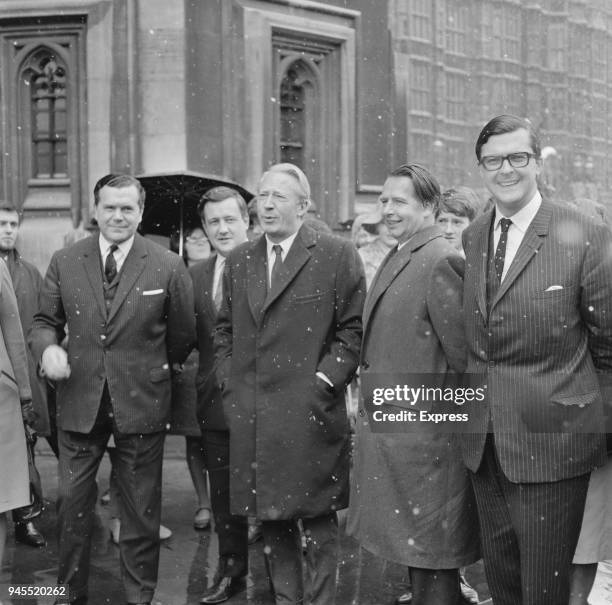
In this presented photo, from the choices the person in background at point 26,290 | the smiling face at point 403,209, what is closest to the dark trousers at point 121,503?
the smiling face at point 403,209

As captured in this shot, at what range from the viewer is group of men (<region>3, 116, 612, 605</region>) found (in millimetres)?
3717

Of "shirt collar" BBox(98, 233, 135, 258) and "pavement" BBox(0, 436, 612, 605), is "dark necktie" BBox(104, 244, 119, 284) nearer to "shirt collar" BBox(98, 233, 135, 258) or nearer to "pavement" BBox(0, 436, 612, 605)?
"shirt collar" BBox(98, 233, 135, 258)

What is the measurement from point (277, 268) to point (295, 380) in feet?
1.88

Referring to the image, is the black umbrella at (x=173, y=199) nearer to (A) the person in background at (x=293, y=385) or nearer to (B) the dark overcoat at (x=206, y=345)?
(B) the dark overcoat at (x=206, y=345)

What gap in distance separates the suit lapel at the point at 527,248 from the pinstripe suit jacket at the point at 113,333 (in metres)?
2.07

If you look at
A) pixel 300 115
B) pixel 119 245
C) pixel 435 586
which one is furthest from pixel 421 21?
pixel 435 586

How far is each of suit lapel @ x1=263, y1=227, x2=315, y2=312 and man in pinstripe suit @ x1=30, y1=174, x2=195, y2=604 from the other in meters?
0.69

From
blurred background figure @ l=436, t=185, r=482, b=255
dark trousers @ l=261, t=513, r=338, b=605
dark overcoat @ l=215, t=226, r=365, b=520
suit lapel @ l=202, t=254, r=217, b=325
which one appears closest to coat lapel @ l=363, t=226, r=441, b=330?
dark overcoat @ l=215, t=226, r=365, b=520

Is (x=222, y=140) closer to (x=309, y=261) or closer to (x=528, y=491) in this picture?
(x=309, y=261)

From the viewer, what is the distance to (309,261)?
486cm

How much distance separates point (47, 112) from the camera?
1245cm

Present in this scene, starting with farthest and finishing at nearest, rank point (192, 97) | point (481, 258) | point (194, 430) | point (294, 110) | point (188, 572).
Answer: point (294, 110), point (192, 97), point (194, 430), point (188, 572), point (481, 258)

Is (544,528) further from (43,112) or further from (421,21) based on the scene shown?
(421,21)

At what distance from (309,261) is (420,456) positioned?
3.89ft
